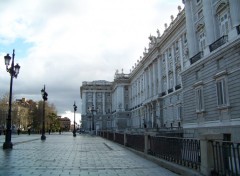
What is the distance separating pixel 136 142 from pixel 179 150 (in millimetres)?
8626

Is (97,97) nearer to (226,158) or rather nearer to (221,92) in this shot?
(221,92)

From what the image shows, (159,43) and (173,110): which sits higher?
(159,43)

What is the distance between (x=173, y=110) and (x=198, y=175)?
46986 millimetres

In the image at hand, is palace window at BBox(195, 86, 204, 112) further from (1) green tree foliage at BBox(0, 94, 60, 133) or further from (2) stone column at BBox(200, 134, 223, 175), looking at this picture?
(1) green tree foliage at BBox(0, 94, 60, 133)

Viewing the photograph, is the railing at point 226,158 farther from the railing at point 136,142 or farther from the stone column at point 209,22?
the stone column at point 209,22

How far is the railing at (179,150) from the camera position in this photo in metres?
9.86

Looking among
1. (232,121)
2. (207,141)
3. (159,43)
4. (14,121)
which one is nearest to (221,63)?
(232,121)

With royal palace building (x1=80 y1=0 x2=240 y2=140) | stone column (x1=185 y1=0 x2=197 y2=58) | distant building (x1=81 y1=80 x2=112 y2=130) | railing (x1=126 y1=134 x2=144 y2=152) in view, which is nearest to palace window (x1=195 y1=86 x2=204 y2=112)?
royal palace building (x1=80 y1=0 x2=240 y2=140)

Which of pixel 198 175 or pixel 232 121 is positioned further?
pixel 232 121

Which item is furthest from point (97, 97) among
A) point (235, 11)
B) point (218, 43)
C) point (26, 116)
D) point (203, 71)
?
point (235, 11)

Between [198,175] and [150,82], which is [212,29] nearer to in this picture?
[198,175]

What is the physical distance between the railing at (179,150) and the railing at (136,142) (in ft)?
9.09

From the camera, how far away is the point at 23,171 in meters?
10.7

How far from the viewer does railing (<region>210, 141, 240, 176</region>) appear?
7.30m
